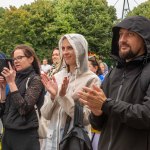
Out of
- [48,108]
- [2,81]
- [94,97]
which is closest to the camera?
[94,97]

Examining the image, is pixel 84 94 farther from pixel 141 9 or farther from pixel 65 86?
pixel 141 9

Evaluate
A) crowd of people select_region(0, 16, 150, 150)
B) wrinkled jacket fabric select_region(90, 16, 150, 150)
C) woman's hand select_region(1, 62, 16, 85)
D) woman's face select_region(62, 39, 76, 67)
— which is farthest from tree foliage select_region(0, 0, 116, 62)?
wrinkled jacket fabric select_region(90, 16, 150, 150)

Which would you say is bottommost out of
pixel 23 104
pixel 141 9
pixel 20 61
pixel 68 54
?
pixel 141 9

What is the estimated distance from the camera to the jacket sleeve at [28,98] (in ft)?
14.1

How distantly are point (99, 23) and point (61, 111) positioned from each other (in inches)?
1471

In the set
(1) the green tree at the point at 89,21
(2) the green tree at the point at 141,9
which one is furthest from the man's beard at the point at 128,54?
(2) the green tree at the point at 141,9

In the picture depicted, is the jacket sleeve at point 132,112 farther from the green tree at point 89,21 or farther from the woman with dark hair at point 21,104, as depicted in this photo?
the green tree at point 89,21

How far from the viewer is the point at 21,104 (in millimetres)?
4293

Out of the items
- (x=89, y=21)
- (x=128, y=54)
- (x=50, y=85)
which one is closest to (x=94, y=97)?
(x=128, y=54)

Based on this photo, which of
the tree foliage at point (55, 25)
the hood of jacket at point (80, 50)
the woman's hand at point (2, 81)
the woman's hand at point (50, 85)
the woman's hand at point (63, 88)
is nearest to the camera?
the woman's hand at point (63, 88)

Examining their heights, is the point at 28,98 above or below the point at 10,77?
below

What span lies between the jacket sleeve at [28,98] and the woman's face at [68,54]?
0.58 meters

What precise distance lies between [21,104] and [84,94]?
1.62 metres

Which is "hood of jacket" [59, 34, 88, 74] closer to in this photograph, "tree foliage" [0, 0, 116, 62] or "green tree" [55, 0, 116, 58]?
"tree foliage" [0, 0, 116, 62]
